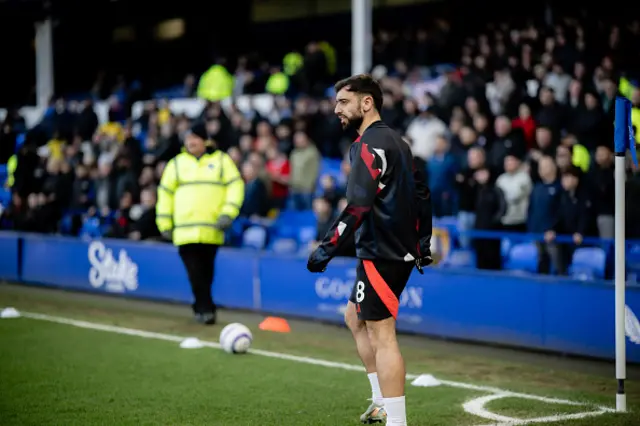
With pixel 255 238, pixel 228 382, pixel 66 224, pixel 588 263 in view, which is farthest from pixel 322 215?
pixel 66 224

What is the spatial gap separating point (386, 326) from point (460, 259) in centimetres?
687

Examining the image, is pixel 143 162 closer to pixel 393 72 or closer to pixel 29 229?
pixel 29 229

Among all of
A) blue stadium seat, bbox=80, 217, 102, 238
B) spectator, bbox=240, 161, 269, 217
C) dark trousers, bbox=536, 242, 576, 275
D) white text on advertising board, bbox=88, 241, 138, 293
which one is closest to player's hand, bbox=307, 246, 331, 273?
dark trousers, bbox=536, 242, 576, 275

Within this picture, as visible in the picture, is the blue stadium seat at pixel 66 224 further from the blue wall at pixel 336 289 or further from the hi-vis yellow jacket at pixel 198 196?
the hi-vis yellow jacket at pixel 198 196

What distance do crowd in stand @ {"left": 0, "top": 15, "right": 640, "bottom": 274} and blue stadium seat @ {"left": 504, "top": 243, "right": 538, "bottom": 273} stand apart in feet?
0.65

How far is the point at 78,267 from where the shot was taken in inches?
604

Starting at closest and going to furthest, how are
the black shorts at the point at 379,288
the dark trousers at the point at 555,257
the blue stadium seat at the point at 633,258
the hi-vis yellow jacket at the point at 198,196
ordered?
the black shorts at the point at 379,288
the hi-vis yellow jacket at the point at 198,196
the blue stadium seat at the point at 633,258
the dark trousers at the point at 555,257

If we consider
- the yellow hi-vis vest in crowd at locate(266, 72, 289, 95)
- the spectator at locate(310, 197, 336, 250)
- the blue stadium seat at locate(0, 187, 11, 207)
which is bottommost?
the spectator at locate(310, 197, 336, 250)

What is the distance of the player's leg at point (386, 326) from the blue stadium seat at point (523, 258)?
20.6 ft

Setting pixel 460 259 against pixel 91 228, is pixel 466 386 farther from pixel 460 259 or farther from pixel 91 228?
pixel 91 228

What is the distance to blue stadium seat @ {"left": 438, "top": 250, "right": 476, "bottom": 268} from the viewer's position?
1274 centimetres

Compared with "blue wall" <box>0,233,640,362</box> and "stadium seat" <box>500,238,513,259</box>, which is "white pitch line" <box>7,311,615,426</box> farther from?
"stadium seat" <box>500,238,513,259</box>

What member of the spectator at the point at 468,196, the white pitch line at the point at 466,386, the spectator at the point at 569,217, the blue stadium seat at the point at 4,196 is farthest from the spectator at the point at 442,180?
the blue stadium seat at the point at 4,196

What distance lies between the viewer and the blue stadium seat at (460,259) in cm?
1274
